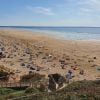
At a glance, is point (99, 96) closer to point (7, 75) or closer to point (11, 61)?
point (7, 75)

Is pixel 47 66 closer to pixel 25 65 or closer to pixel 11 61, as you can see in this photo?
pixel 25 65

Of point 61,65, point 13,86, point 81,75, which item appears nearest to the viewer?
point 13,86

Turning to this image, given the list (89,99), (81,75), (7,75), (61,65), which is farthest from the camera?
(61,65)

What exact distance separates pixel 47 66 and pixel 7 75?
1233 cm

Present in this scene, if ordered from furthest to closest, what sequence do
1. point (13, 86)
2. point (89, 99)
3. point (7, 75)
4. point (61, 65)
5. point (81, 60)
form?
point (81, 60)
point (61, 65)
point (7, 75)
point (13, 86)
point (89, 99)

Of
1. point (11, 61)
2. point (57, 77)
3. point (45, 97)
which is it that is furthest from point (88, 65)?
point (45, 97)

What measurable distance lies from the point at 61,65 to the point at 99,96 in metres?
29.9

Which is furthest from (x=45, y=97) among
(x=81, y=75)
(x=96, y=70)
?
(x=96, y=70)

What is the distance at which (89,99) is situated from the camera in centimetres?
1491

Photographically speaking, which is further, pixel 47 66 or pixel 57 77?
pixel 47 66

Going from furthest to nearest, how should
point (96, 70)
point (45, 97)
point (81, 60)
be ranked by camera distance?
point (81, 60) < point (96, 70) < point (45, 97)

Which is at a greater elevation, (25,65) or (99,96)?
(99,96)

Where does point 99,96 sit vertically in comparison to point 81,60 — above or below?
above

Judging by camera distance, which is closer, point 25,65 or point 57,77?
point 57,77
